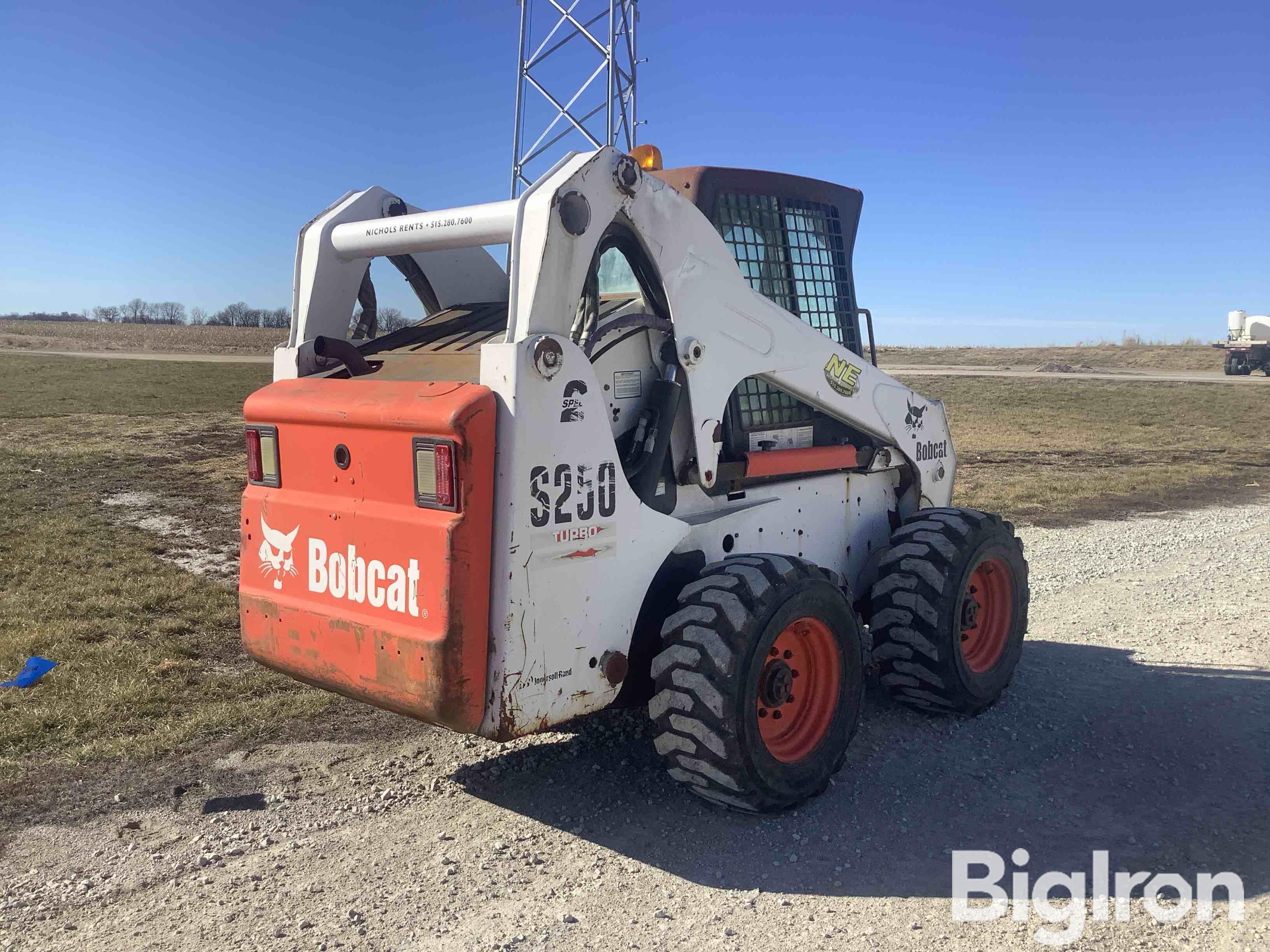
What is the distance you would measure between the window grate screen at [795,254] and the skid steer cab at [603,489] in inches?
0.7

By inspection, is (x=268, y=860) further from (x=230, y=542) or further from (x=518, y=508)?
(x=230, y=542)

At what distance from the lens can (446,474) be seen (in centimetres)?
342

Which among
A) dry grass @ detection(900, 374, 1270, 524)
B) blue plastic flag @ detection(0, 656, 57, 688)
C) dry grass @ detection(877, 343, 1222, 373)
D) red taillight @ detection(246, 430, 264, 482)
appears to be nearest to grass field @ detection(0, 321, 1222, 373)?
dry grass @ detection(877, 343, 1222, 373)

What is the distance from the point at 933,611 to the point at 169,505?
29.7 ft

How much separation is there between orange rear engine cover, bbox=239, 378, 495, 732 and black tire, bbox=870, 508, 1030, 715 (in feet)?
7.79

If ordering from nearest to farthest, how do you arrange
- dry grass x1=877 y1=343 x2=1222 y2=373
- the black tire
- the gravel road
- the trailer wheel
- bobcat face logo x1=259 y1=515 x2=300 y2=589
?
1. the gravel road
2. the trailer wheel
3. bobcat face logo x1=259 y1=515 x2=300 y2=589
4. the black tire
5. dry grass x1=877 y1=343 x2=1222 y2=373

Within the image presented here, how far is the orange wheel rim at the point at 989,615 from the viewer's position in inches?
216

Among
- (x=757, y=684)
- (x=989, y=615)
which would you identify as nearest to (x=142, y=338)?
(x=989, y=615)

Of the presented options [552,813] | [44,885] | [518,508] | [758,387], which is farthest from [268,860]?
[758,387]

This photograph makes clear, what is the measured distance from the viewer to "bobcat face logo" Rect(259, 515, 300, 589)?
405 centimetres

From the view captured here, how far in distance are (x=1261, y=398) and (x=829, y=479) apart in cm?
2978

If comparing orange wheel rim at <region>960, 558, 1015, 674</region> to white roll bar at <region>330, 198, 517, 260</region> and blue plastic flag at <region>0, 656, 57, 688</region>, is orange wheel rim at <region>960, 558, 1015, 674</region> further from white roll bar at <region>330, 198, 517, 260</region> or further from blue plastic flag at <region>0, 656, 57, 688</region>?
blue plastic flag at <region>0, 656, 57, 688</region>

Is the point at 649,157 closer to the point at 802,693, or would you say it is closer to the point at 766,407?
the point at 766,407

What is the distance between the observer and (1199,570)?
862 centimetres
